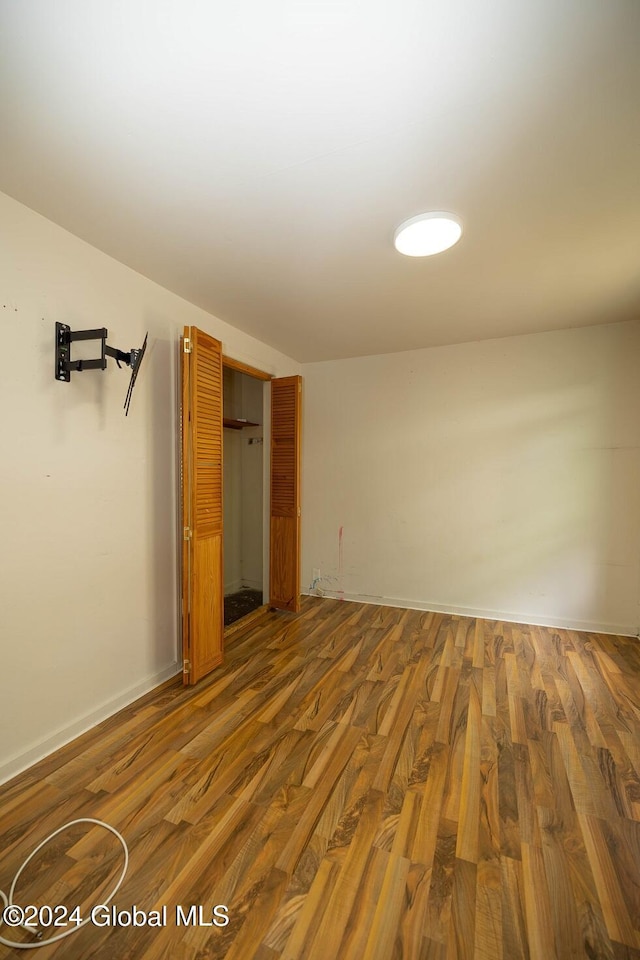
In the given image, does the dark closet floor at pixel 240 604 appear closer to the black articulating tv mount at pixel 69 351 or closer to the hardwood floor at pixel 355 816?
the hardwood floor at pixel 355 816

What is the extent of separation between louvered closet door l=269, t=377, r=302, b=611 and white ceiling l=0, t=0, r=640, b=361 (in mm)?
1414

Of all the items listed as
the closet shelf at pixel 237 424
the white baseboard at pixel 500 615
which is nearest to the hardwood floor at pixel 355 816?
the white baseboard at pixel 500 615

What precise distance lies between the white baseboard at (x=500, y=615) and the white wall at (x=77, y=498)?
2.00 m

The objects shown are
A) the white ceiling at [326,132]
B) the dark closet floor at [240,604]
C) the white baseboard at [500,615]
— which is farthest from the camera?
the dark closet floor at [240,604]

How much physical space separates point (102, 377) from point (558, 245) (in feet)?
8.02

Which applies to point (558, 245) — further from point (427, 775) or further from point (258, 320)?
point (427, 775)

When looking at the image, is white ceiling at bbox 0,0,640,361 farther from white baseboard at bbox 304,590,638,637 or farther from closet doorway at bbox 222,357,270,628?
white baseboard at bbox 304,590,638,637

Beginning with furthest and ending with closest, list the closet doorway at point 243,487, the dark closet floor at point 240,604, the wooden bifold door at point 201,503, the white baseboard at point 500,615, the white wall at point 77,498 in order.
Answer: the closet doorway at point 243,487 → the dark closet floor at point 240,604 → the white baseboard at point 500,615 → the wooden bifold door at point 201,503 → the white wall at point 77,498

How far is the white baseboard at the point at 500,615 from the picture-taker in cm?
320

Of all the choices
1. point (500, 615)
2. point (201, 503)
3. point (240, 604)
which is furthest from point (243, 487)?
point (500, 615)

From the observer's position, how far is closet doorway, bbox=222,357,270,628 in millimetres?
4324

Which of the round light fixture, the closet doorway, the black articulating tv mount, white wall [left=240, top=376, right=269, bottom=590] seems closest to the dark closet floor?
the closet doorway

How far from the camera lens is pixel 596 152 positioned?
1.40 m

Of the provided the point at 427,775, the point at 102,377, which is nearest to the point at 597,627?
the point at 427,775
